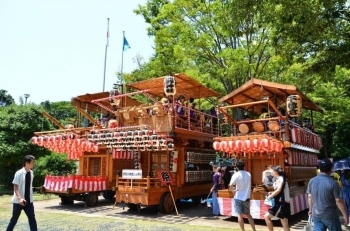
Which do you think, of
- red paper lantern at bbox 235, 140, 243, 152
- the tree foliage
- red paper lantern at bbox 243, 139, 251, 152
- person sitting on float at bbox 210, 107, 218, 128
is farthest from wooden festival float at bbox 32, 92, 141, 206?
red paper lantern at bbox 243, 139, 251, 152

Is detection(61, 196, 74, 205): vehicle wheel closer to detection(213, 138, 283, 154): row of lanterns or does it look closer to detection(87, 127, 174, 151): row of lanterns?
detection(87, 127, 174, 151): row of lanterns

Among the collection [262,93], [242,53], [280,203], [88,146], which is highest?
[242,53]

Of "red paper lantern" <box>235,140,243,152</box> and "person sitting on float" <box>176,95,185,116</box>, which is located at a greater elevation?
"person sitting on float" <box>176,95,185,116</box>

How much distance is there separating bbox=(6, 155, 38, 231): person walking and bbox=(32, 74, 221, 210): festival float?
611 centimetres

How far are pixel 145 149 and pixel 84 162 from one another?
544 centimetres

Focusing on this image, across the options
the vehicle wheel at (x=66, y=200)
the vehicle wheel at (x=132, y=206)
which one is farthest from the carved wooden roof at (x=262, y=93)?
the vehicle wheel at (x=66, y=200)

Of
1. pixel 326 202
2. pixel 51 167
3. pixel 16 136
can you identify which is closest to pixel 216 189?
pixel 326 202

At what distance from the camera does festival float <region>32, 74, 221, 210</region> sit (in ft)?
44.5

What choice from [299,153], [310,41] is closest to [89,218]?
[299,153]

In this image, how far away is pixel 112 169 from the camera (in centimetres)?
1705

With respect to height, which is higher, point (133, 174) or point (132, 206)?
point (133, 174)

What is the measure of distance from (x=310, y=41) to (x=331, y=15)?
1.18 metres

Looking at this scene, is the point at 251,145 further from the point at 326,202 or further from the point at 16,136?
the point at 16,136

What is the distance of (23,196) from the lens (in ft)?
24.3
